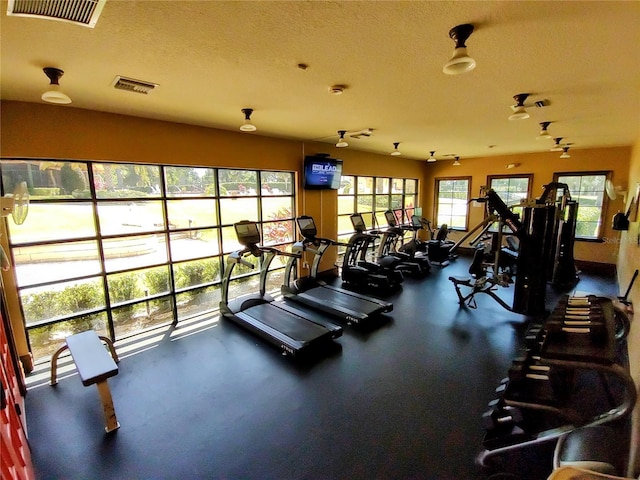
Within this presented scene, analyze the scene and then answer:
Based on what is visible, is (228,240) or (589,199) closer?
(228,240)

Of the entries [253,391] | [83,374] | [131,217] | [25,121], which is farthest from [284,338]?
[25,121]

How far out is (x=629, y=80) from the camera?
8.87 feet

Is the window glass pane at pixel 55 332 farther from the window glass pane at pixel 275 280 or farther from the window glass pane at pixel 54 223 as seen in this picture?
the window glass pane at pixel 275 280

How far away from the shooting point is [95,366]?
2.64m

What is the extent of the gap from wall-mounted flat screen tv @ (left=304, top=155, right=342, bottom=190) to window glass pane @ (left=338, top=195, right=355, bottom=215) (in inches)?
31.8

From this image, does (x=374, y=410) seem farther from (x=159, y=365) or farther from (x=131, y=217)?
(x=131, y=217)

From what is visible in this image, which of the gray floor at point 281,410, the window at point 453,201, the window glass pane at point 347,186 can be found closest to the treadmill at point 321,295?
the gray floor at point 281,410

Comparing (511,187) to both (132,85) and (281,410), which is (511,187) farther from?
(132,85)

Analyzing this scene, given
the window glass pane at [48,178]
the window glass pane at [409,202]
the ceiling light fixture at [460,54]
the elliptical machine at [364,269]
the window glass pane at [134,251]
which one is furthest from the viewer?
the window glass pane at [409,202]

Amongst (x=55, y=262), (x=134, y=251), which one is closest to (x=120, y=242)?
(x=134, y=251)

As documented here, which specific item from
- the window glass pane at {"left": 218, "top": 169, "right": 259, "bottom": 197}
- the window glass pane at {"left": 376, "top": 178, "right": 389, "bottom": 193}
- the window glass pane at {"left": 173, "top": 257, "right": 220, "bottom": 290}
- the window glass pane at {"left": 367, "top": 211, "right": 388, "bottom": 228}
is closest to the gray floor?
the window glass pane at {"left": 173, "top": 257, "right": 220, "bottom": 290}

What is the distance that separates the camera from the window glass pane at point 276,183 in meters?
5.62

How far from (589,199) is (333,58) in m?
8.61

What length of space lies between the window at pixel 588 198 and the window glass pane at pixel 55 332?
10.4 metres
